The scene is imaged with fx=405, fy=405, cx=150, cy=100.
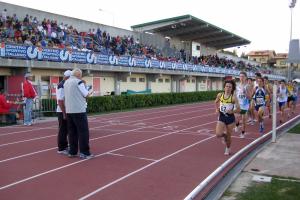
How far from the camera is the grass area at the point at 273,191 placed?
628 cm

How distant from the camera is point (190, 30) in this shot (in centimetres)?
4947

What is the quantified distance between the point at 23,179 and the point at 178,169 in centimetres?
296

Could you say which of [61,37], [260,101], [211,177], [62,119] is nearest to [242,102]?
[260,101]

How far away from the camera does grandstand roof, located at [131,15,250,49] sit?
148 ft

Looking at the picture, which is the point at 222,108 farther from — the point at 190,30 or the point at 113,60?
the point at 190,30

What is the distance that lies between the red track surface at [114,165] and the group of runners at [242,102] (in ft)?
1.92

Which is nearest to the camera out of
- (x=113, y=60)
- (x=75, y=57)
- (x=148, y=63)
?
(x=75, y=57)

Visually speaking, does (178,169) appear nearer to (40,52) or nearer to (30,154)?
(30,154)

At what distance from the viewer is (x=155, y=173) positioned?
777 cm

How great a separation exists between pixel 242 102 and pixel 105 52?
18.4 metres

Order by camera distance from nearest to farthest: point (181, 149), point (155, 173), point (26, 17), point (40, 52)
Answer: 1. point (155, 173)
2. point (181, 149)
3. point (40, 52)
4. point (26, 17)

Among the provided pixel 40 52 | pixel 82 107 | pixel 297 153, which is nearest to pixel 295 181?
pixel 297 153

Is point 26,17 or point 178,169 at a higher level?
point 26,17

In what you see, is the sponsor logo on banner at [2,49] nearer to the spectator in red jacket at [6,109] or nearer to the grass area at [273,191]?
the spectator in red jacket at [6,109]
